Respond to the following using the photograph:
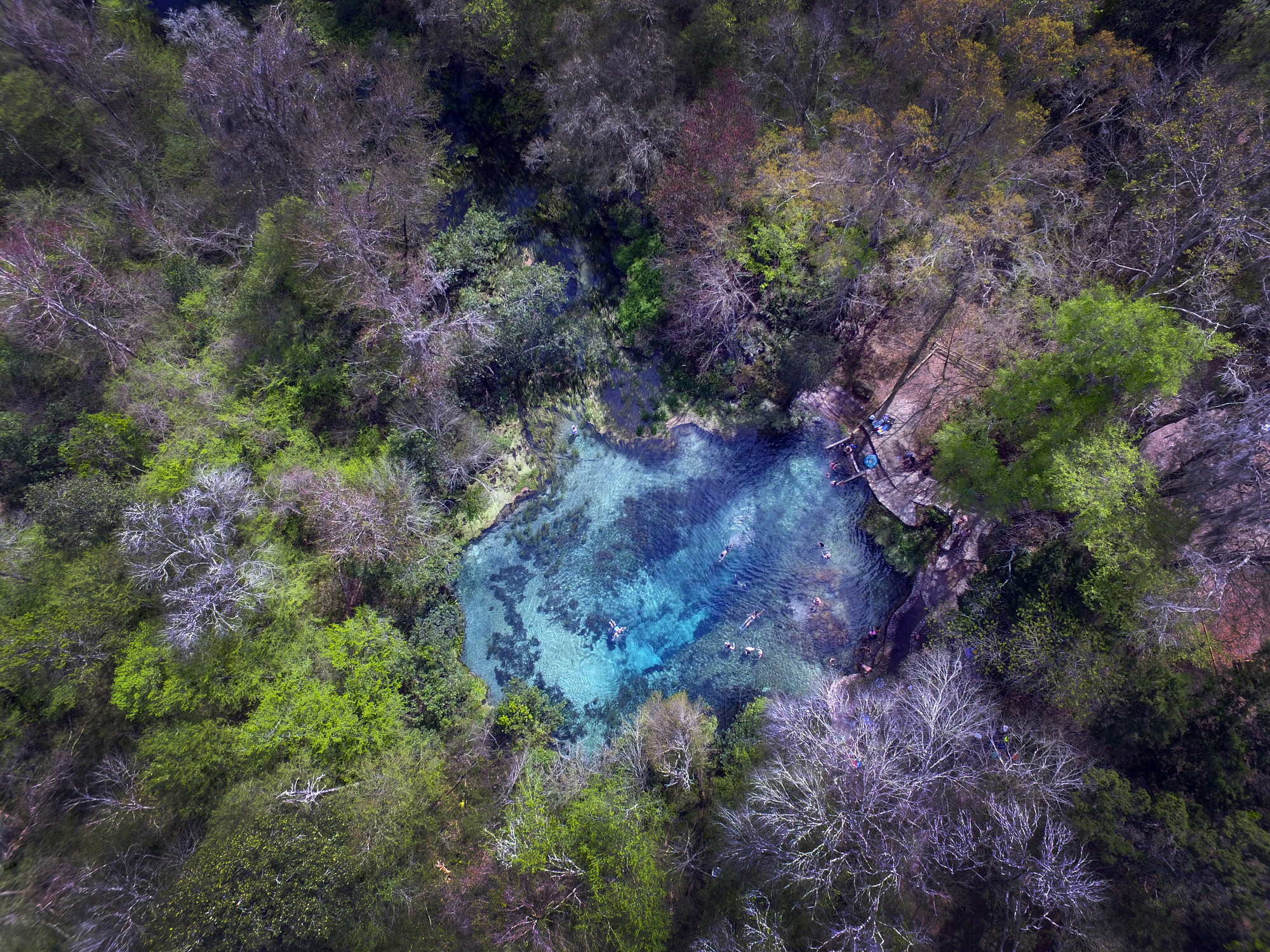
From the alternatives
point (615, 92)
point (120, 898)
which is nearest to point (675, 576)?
point (615, 92)

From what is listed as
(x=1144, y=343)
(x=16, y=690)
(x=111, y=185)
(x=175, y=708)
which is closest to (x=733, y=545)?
(x=1144, y=343)

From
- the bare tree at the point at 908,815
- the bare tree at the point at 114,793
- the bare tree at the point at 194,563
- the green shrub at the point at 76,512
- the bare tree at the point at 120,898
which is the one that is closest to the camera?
the bare tree at the point at 120,898

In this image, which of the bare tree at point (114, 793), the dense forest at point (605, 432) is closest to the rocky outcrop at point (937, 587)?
the dense forest at point (605, 432)

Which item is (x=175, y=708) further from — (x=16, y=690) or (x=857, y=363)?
(x=857, y=363)

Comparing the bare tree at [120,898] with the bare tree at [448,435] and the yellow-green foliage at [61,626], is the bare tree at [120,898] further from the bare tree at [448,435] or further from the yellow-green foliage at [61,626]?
the bare tree at [448,435]

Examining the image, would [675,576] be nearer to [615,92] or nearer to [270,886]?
[270,886]
